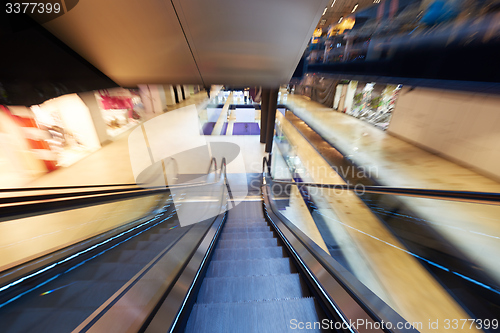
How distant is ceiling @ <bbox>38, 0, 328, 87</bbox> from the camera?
5.92 feet

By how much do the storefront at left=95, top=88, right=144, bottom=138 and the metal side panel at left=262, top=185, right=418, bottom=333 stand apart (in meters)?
6.59

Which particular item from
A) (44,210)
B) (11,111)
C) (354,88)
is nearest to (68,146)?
(11,111)

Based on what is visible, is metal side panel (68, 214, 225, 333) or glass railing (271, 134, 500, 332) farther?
glass railing (271, 134, 500, 332)

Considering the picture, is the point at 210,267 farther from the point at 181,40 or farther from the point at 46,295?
the point at 181,40

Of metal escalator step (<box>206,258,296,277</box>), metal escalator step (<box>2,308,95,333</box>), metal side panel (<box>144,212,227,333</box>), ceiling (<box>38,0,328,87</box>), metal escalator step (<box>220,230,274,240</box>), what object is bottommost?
metal escalator step (<box>220,230,274,240</box>)

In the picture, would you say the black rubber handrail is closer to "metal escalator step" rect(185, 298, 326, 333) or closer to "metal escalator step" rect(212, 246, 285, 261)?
"metal escalator step" rect(185, 298, 326, 333)

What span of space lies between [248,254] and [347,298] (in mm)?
1296

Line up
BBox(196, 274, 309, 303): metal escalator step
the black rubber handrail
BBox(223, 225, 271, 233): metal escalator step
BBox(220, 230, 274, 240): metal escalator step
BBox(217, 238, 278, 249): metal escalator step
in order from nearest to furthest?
the black rubber handrail, BBox(196, 274, 309, 303): metal escalator step, BBox(217, 238, 278, 249): metal escalator step, BBox(220, 230, 274, 240): metal escalator step, BBox(223, 225, 271, 233): metal escalator step

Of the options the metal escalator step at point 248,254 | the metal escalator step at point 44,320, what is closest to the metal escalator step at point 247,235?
the metal escalator step at point 248,254

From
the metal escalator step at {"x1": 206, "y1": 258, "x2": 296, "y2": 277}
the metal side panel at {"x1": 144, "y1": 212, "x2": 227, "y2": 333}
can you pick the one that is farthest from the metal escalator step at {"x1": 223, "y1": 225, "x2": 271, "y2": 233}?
the metal side panel at {"x1": 144, "y1": 212, "x2": 227, "y2": 333}

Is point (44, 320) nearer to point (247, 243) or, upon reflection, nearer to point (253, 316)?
point (253, 316)

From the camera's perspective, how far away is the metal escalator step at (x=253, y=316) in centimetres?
106

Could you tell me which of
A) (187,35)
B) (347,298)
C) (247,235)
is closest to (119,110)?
(187,35)

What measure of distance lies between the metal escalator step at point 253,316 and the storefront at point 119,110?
6.39 m
